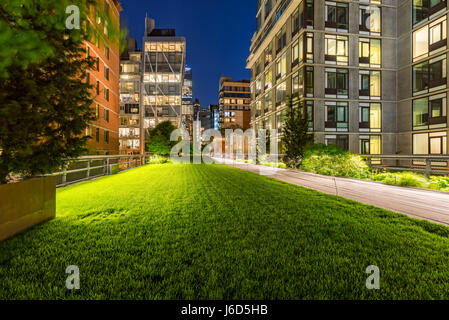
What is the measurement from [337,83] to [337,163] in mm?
16935

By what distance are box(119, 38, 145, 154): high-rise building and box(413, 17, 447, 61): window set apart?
58.7 metres

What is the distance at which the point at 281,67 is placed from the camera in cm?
2977

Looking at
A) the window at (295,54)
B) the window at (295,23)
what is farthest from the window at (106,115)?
the window at (295,23)

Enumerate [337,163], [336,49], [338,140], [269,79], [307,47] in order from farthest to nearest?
1. [269,79]
2. [336,49]
3. [338,140]
4. [307,47]
5. [337,163]

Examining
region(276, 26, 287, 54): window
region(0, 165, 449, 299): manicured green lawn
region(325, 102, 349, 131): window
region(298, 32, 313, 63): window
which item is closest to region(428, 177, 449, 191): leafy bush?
region(0, 165, 449, 299): manicured green lawn

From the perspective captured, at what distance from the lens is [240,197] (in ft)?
21.0

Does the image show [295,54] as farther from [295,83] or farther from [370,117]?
[370,117]

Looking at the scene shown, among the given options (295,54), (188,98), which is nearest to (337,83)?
(295,54)

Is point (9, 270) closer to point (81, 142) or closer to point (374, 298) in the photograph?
point (81, 142)

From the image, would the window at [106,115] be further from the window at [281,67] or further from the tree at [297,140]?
the window at [281,67]

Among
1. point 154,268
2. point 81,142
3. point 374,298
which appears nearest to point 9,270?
point 154,268

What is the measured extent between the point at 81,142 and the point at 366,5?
110 feet

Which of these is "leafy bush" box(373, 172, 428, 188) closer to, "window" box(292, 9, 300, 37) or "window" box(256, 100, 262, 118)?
"window" box(292, 9, 300, 37)

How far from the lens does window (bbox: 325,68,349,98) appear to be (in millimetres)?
24288
